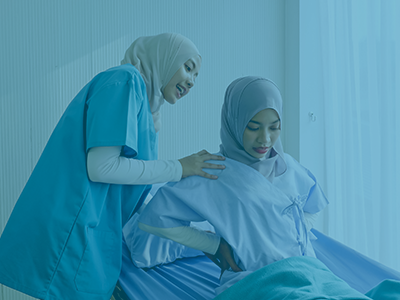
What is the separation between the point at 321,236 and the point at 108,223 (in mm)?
909

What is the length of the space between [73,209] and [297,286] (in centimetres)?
68

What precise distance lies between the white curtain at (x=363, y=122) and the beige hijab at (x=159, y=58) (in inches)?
40.3

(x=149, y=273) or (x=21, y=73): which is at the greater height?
(x=21, y=73)

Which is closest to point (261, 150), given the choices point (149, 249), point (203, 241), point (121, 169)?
point (203, 241)

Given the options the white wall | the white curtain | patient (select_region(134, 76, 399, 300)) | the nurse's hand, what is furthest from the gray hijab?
the white wall

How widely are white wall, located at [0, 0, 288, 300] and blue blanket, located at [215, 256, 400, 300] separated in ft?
4.45

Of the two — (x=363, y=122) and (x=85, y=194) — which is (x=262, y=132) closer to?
(x=85, y=194)

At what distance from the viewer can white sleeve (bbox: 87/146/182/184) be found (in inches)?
43.6

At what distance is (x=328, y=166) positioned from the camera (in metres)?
2.21

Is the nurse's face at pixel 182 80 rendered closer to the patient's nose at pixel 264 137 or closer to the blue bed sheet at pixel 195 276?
the patient's nose at pixel 264 137

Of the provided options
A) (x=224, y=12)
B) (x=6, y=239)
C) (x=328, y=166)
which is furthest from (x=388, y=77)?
(x=6, y=239)

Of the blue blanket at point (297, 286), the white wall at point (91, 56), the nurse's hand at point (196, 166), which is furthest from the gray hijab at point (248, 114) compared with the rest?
the white wall at point (91, 56)

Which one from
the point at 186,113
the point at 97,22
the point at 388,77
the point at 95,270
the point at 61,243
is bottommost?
the point at 95,270

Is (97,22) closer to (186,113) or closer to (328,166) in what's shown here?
(186,113)
